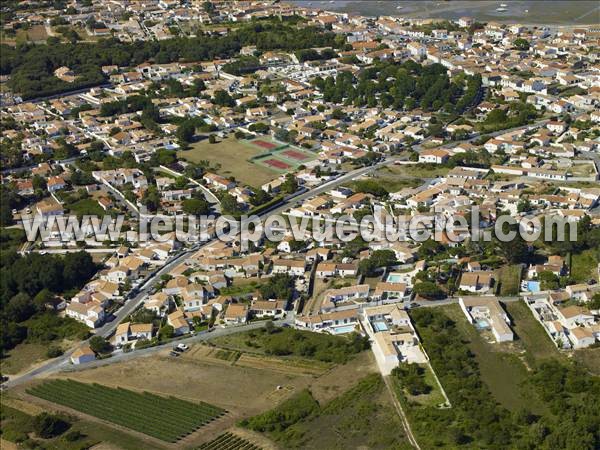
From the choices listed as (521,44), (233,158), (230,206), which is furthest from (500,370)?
(521,44)

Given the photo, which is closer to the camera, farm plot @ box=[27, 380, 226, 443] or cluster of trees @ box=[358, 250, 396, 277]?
farm plot @ box=[27, 380, 226, 443]

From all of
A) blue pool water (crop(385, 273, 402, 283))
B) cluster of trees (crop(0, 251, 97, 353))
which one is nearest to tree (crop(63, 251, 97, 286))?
cluster of trees (crop(0, 251, 97, 353))

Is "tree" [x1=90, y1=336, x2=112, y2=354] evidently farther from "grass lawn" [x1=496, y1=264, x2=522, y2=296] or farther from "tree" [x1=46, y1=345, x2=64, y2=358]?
"grass lawn" [x1=496, y1=264, x2=522, y2=296]

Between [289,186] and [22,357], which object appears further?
[289,186]

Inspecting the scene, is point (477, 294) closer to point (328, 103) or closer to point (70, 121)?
point (328, 103)

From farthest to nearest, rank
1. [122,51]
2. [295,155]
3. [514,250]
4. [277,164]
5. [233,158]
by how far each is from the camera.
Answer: [122,51]
[233,158]
[295,155]
[277,164]
[514,250]

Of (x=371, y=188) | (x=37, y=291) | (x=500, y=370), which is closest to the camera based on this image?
(x=500, y=370)

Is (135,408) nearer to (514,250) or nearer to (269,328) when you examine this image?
(269,328)
